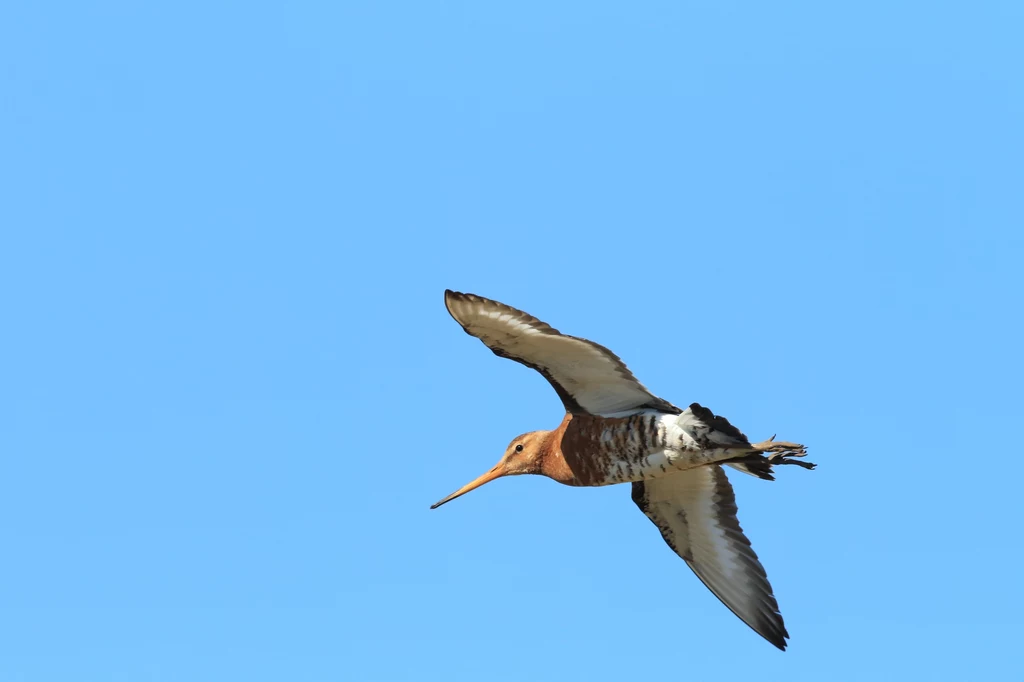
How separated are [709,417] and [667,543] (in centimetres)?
297

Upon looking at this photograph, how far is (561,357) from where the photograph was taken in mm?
11203

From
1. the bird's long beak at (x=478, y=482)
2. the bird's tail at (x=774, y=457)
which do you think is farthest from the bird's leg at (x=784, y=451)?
the bird's long beak at (x=478, y=482)

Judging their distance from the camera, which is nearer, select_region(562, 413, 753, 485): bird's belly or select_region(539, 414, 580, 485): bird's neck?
select_region(562, 413, 753, 485): bird's belly

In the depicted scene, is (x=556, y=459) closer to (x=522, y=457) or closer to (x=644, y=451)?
(x=522, y=457)

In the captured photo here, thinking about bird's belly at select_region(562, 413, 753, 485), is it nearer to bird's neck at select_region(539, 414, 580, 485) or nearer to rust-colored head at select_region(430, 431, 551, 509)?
bird's neck at select_region(539, 414, 580, 485)

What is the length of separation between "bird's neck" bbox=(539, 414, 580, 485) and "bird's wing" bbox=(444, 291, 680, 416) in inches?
10.4

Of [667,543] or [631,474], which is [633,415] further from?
[667,543]

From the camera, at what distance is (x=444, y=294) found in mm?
10211

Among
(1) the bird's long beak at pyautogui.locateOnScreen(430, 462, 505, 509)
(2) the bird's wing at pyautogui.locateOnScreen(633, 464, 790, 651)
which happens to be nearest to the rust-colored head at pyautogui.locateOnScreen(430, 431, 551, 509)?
(1) the bird's long beak at pyautogui.locateOnScreen(430, 462, 505, 509)

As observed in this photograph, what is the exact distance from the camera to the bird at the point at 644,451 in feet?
35.1

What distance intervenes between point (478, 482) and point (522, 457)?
935 mm

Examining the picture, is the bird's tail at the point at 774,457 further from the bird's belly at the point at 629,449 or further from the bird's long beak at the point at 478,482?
the bird's long beak at the point at 478,482

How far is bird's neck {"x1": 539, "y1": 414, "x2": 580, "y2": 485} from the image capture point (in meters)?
11.8

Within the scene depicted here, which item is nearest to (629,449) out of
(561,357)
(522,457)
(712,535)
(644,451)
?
A: (644,451)
